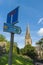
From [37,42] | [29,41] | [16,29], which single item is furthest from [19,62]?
[29,41]

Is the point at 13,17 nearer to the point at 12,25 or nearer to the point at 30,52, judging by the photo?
the point at 12,25

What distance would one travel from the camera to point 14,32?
6.23m

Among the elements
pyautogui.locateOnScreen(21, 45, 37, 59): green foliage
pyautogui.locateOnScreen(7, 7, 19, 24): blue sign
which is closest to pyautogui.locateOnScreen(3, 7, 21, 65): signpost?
pyautogui.locateOnScreen(7, 7, 19, 24): blue sign

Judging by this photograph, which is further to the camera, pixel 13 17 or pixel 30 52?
pixel 30 52

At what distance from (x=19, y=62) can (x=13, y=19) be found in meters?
6.68

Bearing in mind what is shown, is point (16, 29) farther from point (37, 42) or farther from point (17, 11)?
point (37, 42)

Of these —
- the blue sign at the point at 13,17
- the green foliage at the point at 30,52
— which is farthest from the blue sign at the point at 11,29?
the green foliage at the point at 30,52

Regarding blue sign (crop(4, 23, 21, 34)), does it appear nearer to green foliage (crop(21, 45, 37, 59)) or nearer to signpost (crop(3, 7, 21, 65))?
signpost (crop(3, 7, 21, 65))

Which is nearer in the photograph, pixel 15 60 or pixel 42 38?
pixel 15 60

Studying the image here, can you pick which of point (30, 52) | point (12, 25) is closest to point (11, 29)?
point (12, 25)

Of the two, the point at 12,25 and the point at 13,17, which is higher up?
the point at 13,17

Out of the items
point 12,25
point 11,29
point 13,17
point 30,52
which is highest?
point 13,17

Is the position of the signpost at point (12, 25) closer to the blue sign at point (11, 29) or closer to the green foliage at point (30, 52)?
the blue sign at point (11, 29)

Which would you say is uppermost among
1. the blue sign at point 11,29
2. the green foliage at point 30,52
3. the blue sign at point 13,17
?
the blue sign at point 13,17
